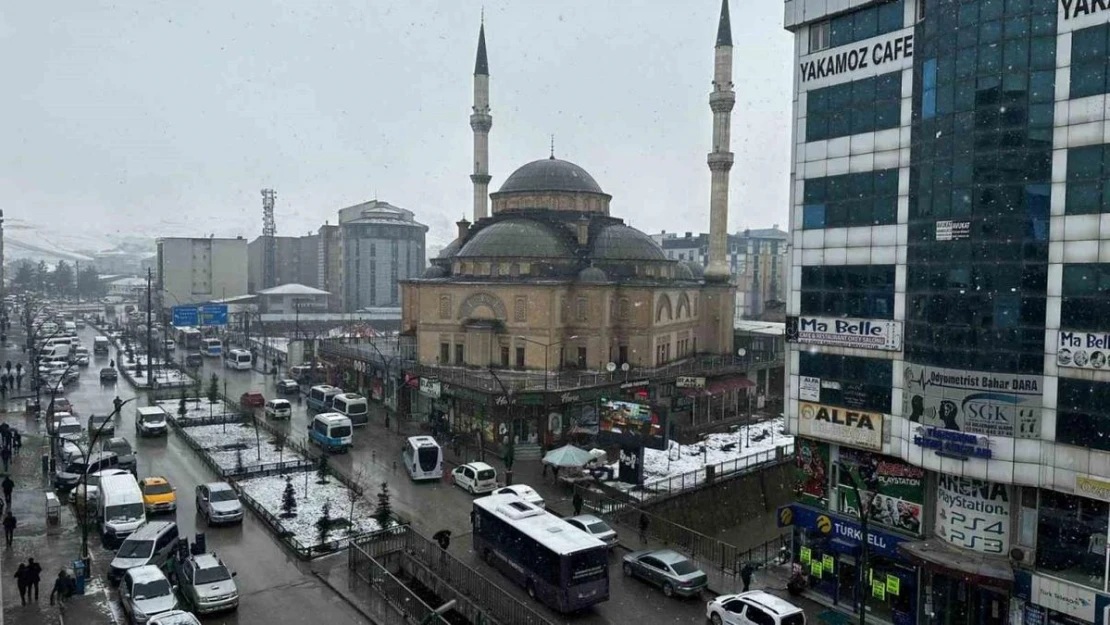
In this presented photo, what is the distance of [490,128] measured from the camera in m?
70.4

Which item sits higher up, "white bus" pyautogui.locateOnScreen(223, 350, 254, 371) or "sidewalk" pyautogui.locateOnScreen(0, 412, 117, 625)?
"white bus" pyautogui.locateOnScreen(223, 350, 254, 371)

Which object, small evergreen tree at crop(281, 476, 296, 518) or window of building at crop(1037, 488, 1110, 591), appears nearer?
window of building at crop(1037, 488, 1110, 591)

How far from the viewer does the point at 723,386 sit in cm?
5325

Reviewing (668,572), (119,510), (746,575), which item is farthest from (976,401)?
(119,510)

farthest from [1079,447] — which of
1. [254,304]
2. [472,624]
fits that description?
[254,304]

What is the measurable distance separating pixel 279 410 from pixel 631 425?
85.6 ft

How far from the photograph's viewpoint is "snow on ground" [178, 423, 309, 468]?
38.9 meters

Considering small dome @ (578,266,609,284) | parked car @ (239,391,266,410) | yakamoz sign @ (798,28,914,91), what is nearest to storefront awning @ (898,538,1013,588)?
yakamoz sign @ (798,28,914,91)

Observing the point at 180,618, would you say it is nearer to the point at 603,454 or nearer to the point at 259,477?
the point at 259,477

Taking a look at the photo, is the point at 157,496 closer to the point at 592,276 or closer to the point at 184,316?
the point at 592,276

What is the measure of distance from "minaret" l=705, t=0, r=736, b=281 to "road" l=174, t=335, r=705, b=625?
96.8ft

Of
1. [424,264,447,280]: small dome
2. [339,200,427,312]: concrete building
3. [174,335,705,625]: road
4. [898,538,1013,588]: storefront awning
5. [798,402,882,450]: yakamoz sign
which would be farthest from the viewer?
[339,200,427,312]: concrete building

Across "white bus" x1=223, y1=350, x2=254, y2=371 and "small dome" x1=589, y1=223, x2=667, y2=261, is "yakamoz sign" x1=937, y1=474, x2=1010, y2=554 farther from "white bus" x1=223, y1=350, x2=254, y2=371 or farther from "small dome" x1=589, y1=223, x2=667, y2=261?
"white bus" x1=223, y1=350, x2=254, y2=371

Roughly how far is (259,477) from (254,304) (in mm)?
100448
